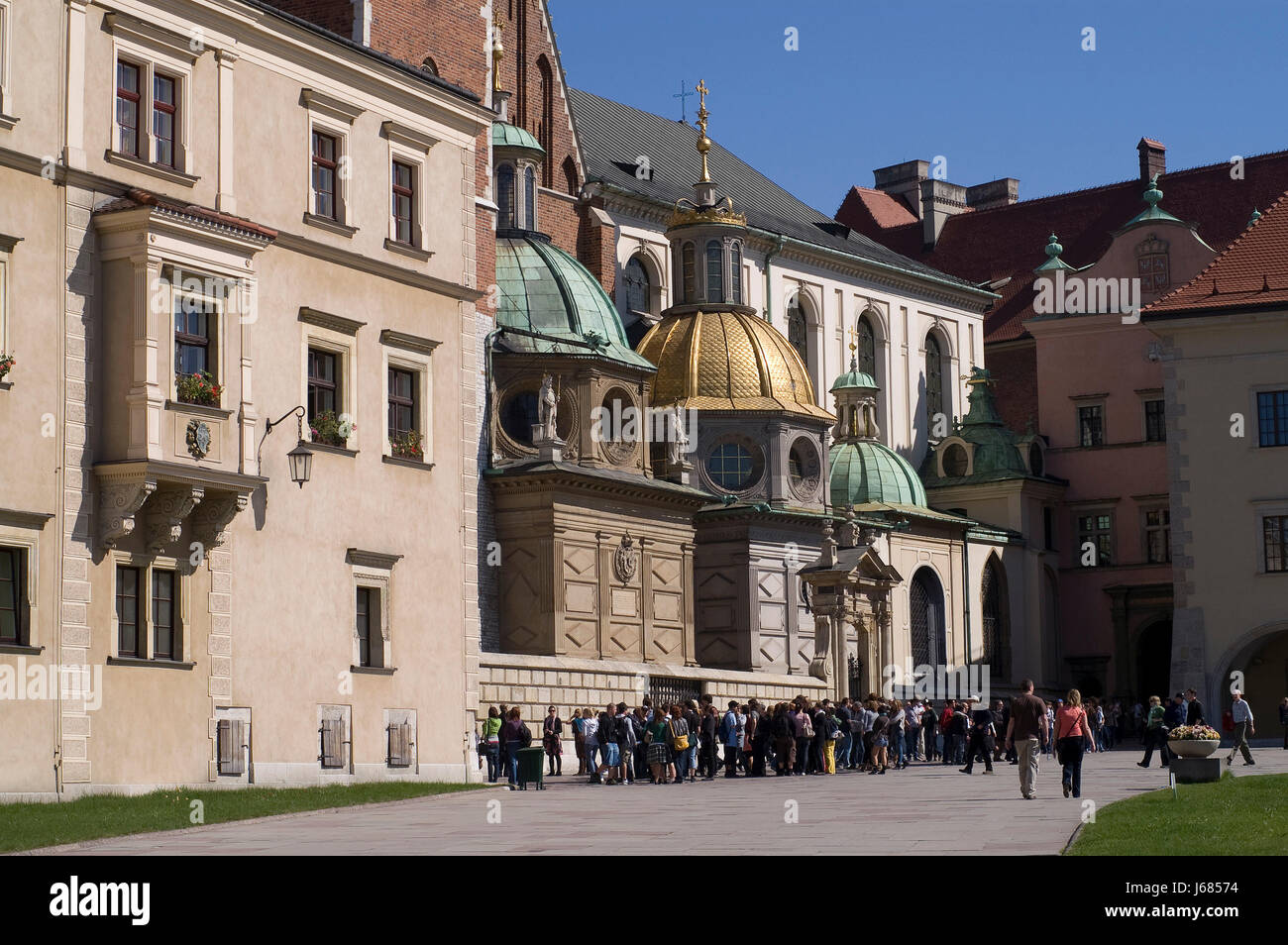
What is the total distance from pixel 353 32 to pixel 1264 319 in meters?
24.7

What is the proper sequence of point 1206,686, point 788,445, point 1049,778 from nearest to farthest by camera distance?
point 1049,778 → point 1206,686 → point 788,445

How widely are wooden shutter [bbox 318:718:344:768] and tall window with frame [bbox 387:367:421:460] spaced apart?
178 inches

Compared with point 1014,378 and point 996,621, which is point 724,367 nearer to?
point 996,621

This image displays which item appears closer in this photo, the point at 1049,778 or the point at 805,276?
the point at 1049,778

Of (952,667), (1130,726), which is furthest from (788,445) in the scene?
(1130,726)

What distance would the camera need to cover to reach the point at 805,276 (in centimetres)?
7475

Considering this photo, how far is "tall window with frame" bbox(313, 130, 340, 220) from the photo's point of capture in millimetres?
32625

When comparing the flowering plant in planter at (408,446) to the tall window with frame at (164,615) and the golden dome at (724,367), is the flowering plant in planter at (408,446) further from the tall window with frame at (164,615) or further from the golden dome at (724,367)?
the golden dome at (724,367)

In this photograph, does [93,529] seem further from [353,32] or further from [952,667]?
[952,667]

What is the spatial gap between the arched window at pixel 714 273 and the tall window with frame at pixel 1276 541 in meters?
17.9

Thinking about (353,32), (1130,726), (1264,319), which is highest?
(353,32)

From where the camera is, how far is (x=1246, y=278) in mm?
54656

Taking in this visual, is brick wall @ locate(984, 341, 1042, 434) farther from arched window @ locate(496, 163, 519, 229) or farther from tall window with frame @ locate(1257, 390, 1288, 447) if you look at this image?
arched window @ locate(496, 163, 519, 229)

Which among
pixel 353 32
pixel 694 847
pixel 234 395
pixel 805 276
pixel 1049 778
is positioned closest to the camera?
pixel 694 847
